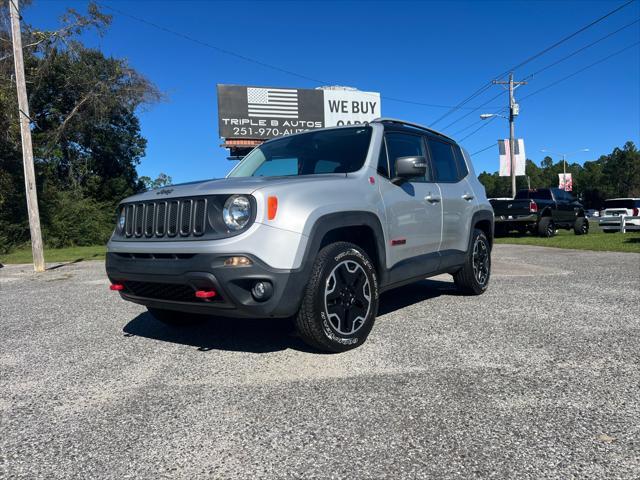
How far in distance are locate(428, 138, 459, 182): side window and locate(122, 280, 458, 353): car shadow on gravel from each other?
1.55m

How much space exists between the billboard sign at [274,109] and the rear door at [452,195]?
73.6 ft

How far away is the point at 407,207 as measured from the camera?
4.25 metres

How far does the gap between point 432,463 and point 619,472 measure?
2.48ft

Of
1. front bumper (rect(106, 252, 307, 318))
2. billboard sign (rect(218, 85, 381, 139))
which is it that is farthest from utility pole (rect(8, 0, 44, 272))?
billboard sign (rect(218, 85, 381, 139))

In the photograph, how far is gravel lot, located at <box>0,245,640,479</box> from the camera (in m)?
2.05

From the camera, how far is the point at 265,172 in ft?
15.2

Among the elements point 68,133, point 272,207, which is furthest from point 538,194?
point 68,133

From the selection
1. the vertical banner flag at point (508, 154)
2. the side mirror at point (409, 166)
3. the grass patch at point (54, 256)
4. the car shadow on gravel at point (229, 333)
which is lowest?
the car shadow on gravel at point (229, 333)

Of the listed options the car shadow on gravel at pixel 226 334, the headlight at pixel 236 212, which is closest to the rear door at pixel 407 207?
the car shadow on gravel at pixel 226 334

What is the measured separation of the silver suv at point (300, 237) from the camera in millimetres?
3031

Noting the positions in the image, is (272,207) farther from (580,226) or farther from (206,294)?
(580,226)

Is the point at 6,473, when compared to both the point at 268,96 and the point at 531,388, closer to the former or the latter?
the point at 531,388

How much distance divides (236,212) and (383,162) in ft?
5.40

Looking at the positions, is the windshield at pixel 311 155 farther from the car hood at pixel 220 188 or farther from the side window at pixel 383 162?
the car hood at pixel 220 188
